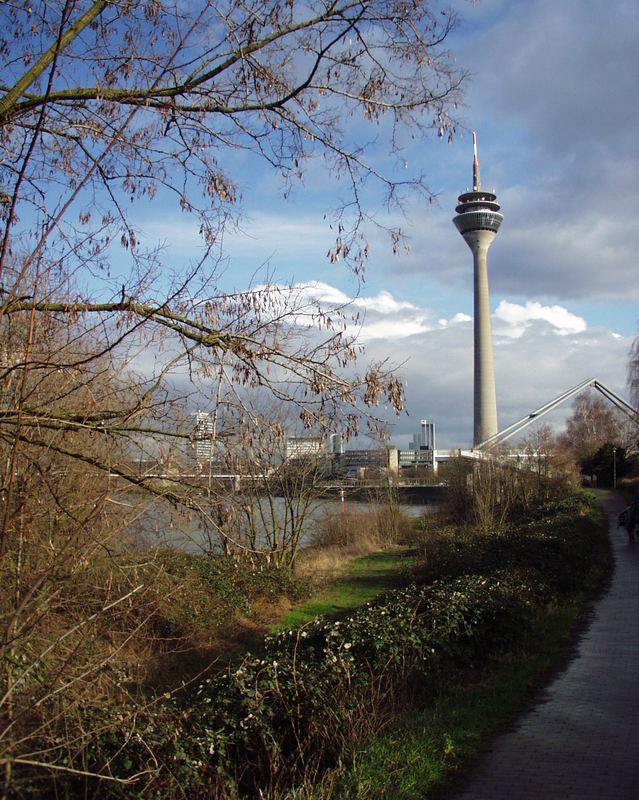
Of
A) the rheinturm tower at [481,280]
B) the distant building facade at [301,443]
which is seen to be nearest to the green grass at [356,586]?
the distant building facade at [301,443]

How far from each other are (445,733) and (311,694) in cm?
114

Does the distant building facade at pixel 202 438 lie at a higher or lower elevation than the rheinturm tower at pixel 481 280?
lower

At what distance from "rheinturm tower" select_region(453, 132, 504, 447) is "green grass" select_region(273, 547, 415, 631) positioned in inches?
3291

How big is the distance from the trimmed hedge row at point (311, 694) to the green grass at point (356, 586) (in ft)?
17.7

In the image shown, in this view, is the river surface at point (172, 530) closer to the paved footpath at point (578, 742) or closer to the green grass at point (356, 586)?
the paved footpath at point (578, 742)

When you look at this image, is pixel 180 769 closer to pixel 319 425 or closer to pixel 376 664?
pixel 319 425

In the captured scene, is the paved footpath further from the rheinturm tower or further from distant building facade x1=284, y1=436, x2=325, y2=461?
the rheinturm tower

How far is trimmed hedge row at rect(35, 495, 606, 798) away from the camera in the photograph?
534 cm

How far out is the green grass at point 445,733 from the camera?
5395mm

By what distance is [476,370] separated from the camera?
384 feet

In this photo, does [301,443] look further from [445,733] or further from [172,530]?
[445,733]

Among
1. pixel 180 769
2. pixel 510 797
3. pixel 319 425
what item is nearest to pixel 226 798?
pixel 180 769

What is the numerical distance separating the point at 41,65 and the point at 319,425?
3.49 meters

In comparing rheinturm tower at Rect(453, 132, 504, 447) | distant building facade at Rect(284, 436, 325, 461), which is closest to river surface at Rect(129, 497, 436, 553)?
distant building facade at Rect(284, 436, 325, 461)
